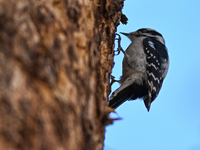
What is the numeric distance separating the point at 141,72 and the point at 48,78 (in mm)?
2908

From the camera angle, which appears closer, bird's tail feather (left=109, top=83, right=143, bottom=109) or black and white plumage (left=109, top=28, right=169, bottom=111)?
bird's tail feather (left=109, top=83, right=143, bottom=109)

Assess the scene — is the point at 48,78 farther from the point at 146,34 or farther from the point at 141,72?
the point at 146,34

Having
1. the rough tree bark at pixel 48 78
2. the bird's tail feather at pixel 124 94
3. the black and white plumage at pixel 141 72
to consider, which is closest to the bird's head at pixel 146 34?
the black and white plumage at pixel 141 72

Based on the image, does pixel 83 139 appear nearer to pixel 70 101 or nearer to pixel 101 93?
pixel 70 101

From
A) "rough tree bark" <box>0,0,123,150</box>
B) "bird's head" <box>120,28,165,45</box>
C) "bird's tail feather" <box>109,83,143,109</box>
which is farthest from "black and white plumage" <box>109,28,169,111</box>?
"rough tree bark" <box>0,0,123,150</box>

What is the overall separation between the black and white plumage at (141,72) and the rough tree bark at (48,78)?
2065mm

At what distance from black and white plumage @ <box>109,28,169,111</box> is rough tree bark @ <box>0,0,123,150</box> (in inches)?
81.3

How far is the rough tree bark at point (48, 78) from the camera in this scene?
3.48 feet

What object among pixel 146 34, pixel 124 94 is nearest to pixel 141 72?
pixel 124 94

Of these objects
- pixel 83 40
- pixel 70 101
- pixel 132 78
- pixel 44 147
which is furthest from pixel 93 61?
pixel 132 78

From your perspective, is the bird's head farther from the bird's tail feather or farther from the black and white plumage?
the bird's tail feather

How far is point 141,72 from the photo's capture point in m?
4.00

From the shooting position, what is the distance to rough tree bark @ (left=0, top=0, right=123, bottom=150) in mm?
1061

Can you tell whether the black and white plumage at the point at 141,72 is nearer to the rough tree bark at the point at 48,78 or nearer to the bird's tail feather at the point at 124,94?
the bird's tail feather at the point at 124,94
